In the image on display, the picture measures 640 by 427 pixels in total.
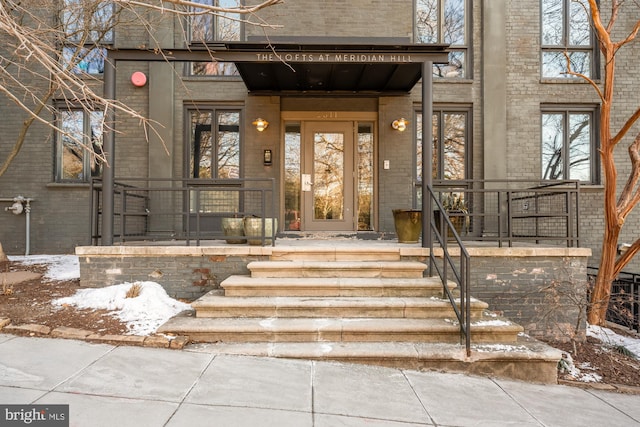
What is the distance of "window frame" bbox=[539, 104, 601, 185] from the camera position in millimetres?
9039

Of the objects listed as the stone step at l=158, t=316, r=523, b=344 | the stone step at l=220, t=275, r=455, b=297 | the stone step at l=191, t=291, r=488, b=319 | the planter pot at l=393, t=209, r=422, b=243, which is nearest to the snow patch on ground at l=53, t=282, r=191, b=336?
the stone step at l=158, t=316, r=523, b=344

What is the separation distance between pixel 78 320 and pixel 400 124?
682cm

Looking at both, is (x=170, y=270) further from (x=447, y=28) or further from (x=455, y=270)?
(x=447, y=28)

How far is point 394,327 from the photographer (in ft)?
13.9

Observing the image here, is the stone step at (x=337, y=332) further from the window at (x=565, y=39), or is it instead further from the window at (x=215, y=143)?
the window at (x=565, y=39)

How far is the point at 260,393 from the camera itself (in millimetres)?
3166

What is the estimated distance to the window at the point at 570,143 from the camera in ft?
29.9

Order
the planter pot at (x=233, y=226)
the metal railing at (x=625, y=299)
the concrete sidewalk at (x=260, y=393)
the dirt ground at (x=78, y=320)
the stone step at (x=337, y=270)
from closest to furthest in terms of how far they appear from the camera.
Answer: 1. the concrete sidewalk at (x=260, y=393)
2. the dirt ground at (x=78, y=320)
3. the stone step at (x=337, y=270)
4. the planter pot at (x=233, y=226)
5. the metal railing at (x=625, y=299)

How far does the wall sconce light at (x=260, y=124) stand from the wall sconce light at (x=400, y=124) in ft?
9.03

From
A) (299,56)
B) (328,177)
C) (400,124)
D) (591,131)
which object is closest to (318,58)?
(299,56)

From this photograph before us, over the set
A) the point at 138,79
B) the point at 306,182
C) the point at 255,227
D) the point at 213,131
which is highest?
the point at 138,79

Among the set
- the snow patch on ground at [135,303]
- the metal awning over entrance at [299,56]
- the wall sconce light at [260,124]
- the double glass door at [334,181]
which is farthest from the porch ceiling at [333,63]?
the snow patch on ground at [135,303]

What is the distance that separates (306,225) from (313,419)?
635 cm

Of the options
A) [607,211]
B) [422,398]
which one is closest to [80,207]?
[422,398]
